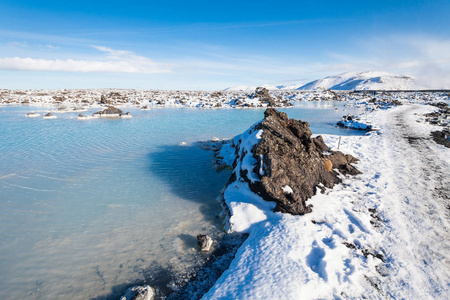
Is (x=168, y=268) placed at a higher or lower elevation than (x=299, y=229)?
lower

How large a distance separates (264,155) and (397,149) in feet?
37.1

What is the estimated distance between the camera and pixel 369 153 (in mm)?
12922

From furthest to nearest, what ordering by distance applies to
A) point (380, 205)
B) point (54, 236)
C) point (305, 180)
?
point (305, 180) → point (380, 205) → point (54, 236)

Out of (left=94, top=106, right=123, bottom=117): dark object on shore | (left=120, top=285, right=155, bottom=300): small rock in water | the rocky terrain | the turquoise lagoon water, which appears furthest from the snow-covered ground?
the rocky terrain

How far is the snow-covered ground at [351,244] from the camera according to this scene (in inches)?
171

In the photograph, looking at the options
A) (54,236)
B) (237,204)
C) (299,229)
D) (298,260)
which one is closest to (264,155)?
(237,204)

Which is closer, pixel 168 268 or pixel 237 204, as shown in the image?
pixel 168 268

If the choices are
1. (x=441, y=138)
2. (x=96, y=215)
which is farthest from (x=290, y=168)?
(x=441, y=138)

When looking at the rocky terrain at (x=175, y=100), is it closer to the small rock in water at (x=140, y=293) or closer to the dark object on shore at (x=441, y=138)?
the dark object on shore at (x=441, y=138)

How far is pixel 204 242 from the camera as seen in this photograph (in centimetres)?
Result: 615

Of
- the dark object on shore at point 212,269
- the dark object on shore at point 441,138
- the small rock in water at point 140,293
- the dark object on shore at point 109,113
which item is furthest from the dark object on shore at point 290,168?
the dark object on shore at point 109,113

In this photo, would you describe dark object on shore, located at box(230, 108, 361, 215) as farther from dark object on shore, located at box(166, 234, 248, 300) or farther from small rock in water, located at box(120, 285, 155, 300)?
small rock in water, located at box(120, 285, 155, 300)

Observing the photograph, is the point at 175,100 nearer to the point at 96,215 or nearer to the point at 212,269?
the point at 96,215

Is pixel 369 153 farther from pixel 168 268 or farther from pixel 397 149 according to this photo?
pixel 168 268
